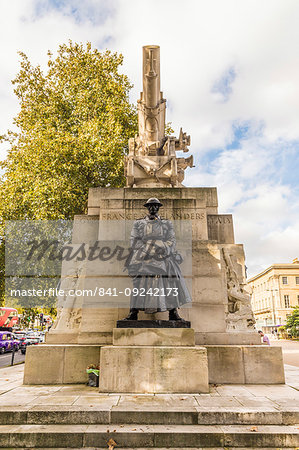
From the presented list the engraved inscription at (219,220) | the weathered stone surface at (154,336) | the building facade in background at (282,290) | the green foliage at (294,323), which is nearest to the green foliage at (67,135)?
the engraved inscription at (219,220)

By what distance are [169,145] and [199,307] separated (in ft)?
21.0

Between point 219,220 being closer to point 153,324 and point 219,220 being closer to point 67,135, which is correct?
point 153,324

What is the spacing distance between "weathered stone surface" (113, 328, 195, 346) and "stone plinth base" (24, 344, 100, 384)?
0.97m

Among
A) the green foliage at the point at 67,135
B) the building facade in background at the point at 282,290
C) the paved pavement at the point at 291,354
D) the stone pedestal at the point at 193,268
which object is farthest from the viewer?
the building facade in background at the point at 282,290

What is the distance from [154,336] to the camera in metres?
6.43

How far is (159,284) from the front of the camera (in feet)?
22.2

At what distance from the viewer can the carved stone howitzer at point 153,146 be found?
11.1m

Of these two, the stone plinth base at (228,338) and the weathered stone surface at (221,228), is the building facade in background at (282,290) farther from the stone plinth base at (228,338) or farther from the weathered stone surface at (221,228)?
the stone plinth base at (228,338)

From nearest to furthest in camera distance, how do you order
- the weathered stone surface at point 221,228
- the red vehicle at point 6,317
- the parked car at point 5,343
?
the weathered stone surface at point 221,228, the parked car at point 5,343, the red vehicle at point 6,317

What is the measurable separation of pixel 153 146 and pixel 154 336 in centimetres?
773

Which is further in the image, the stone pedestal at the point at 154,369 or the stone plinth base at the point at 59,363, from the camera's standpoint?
the stone plinth base at the point at 59,363

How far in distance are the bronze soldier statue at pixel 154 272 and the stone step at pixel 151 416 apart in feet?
6.82

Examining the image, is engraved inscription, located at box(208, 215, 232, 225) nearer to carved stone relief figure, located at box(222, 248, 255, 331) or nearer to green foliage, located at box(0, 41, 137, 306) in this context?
carved stone relief figure, located at box(222, 248, 255, 331)

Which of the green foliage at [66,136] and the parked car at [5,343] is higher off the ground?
the green foliage at [66,136]
